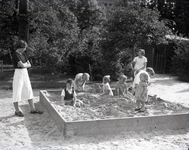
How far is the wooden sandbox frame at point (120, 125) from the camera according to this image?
512 centimetres

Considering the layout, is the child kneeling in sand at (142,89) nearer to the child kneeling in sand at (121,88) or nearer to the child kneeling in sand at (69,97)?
the child kneeling in sand at (69,97)

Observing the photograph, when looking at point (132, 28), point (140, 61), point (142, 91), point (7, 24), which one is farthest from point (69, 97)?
point (7, 24)

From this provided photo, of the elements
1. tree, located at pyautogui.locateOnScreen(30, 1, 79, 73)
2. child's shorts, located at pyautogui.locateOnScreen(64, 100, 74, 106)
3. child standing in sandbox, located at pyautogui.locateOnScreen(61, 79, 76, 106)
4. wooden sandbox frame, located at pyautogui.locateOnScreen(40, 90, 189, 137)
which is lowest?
wooden sandbox frame, located at pyautogui.locateOnScreen(40, 90, 189, 137)

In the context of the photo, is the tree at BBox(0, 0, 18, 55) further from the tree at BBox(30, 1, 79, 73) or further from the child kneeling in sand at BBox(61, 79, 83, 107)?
the child kneeling in sand at BBox(61, 79, 83, 107)

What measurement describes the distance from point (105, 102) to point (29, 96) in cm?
208

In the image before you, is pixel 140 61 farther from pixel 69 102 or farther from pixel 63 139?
pixel 63 139

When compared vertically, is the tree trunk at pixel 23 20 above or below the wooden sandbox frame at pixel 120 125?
above

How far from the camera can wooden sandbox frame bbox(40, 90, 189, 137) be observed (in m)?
5.12

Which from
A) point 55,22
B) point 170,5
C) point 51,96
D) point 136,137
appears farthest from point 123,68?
point 170,5

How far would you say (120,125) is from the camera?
5418 millimetres

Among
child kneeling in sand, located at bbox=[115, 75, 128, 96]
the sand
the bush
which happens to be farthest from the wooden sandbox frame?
the bush

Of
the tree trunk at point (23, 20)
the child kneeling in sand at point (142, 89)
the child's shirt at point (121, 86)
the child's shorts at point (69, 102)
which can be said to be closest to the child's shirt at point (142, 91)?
the child kneeling in sand at point (142, 89)

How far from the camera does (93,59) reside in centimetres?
1362

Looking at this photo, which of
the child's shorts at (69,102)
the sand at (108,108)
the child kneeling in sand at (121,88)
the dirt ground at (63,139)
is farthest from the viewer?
the child kneeling in sand at (121,88)
